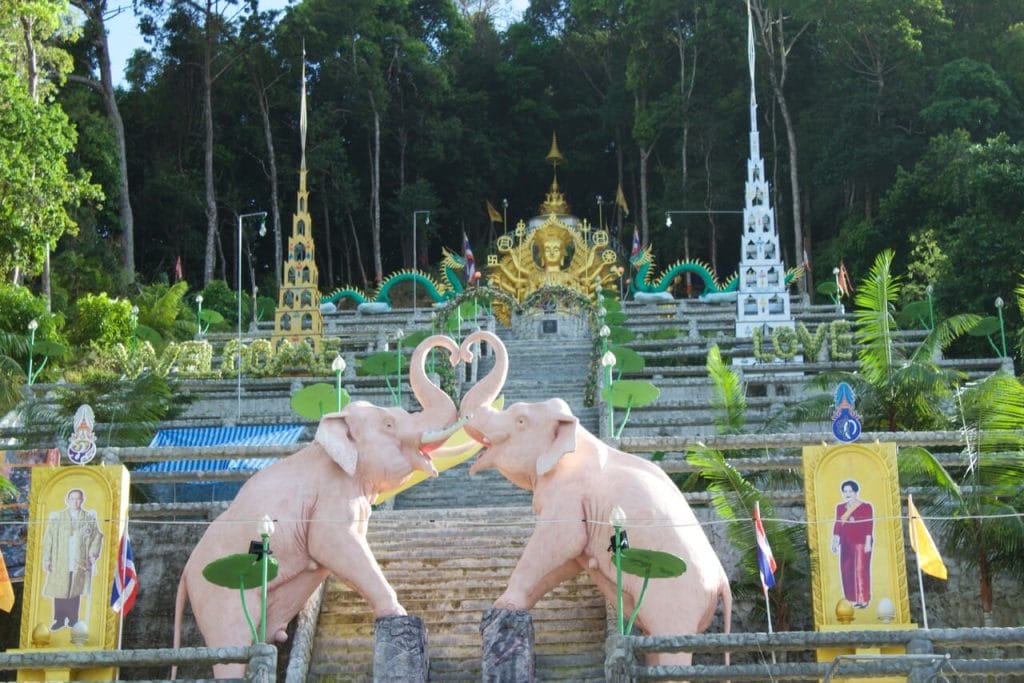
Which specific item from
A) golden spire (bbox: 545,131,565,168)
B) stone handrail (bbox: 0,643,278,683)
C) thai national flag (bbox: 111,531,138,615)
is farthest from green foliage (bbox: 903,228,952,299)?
stone handrail (bbox: 0,643,278,683)

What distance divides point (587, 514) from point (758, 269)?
19.9 metres

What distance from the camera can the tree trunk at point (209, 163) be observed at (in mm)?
42219

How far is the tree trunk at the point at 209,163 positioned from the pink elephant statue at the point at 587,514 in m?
28.6

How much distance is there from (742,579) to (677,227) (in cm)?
3128

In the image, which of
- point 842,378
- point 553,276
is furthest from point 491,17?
point 842,378

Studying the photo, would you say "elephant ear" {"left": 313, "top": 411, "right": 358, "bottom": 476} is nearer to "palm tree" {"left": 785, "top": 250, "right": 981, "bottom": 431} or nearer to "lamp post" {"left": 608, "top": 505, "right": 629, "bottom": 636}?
"lamp post" {"left": 608, "top": 505, "right": 629, "bottom": 636}

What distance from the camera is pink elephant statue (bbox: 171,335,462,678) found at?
43.9ft

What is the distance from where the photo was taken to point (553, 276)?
126ft

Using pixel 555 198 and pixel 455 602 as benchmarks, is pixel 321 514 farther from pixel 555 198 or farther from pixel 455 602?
pixel 555 198

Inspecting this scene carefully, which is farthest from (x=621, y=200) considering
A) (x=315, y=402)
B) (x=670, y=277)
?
(x=315, y=402)

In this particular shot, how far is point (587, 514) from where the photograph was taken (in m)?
13.6

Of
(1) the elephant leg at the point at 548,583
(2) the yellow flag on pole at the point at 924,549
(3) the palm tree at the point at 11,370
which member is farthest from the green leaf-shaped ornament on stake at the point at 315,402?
(2) the yellow flag on pole at the point at 924,549

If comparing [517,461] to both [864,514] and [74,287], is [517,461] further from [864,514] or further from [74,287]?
[74,287]

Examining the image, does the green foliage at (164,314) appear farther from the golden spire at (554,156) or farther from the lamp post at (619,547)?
the lamp post at (619,547)
